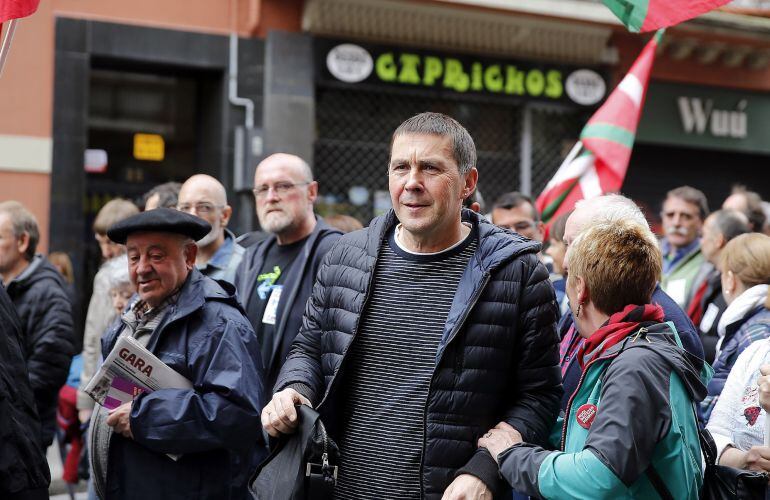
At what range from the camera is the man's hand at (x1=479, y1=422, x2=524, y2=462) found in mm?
3199

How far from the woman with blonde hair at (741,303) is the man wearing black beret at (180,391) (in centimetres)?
224

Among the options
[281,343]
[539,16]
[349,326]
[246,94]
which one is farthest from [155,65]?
[349,326]

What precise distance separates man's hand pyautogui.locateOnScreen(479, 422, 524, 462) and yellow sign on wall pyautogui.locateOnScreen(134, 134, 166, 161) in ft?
30.6

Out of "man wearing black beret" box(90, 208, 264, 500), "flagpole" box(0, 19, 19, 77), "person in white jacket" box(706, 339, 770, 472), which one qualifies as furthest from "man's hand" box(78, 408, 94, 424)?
"person in white jacket" box(706, 339, 770, 472)

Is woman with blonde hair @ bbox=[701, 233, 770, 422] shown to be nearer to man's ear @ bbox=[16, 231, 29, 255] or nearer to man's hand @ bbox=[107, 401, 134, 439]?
man's hand @ bbox=[107, 401, 134, 439]

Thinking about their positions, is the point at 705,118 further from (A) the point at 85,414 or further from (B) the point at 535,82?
(A) the point at 85,414

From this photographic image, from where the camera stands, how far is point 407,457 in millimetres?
3369

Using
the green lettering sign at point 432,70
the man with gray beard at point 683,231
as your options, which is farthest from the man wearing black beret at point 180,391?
the green lettering sign at point 432,70

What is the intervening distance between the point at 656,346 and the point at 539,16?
10.2 meters

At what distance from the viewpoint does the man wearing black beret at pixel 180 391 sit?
392cm

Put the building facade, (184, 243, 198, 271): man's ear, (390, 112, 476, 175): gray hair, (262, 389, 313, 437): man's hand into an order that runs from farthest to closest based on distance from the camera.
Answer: the building facade → (184, 243, 198, 271): man's ear → (390, 112, 476, 175): gray hair → (262, 389, 313, 437): man's hand

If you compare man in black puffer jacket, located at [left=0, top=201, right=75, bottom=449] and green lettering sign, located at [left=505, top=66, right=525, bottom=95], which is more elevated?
green lettering sign, located at [left=505, top=66, right=525, bottom=95]

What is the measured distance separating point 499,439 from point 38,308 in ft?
12.2

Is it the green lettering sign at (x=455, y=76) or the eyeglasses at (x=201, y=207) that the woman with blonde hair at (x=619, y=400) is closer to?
the eyeglasses at (x=201, y=207)
